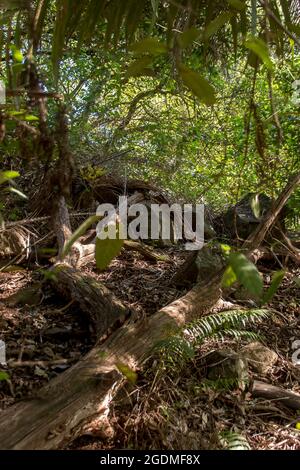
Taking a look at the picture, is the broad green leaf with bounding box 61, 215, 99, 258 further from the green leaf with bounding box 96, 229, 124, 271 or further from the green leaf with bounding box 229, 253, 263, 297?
the green leaf with bounding box 229, 253, 263, 297

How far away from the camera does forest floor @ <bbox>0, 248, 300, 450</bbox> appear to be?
1.95m

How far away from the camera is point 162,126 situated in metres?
5.23

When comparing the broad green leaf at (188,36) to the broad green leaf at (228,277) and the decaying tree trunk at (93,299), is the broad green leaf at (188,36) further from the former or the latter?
the decaying tree trunk at (93,299)

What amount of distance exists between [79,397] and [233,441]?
0.66 meters

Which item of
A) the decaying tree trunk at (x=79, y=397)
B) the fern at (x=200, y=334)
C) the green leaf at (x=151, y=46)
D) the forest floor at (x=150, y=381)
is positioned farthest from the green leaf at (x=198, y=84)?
the fern at (x=200, y=334)

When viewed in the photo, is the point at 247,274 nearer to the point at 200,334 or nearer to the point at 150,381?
the point at 150,381

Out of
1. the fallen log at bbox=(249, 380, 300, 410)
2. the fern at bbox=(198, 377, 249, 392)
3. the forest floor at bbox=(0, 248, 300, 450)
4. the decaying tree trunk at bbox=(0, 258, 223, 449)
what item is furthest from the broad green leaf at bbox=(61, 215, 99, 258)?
the fallen log at bbox=(249, 380, 300, 410)

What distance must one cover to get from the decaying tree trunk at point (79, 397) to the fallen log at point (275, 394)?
519mm

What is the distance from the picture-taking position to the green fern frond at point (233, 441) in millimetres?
1915

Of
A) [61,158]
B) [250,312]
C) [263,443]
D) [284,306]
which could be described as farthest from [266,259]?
[61,158]

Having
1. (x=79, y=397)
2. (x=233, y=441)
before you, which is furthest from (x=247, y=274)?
(x=233, y=441)

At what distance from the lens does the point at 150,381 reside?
7.16 ft
